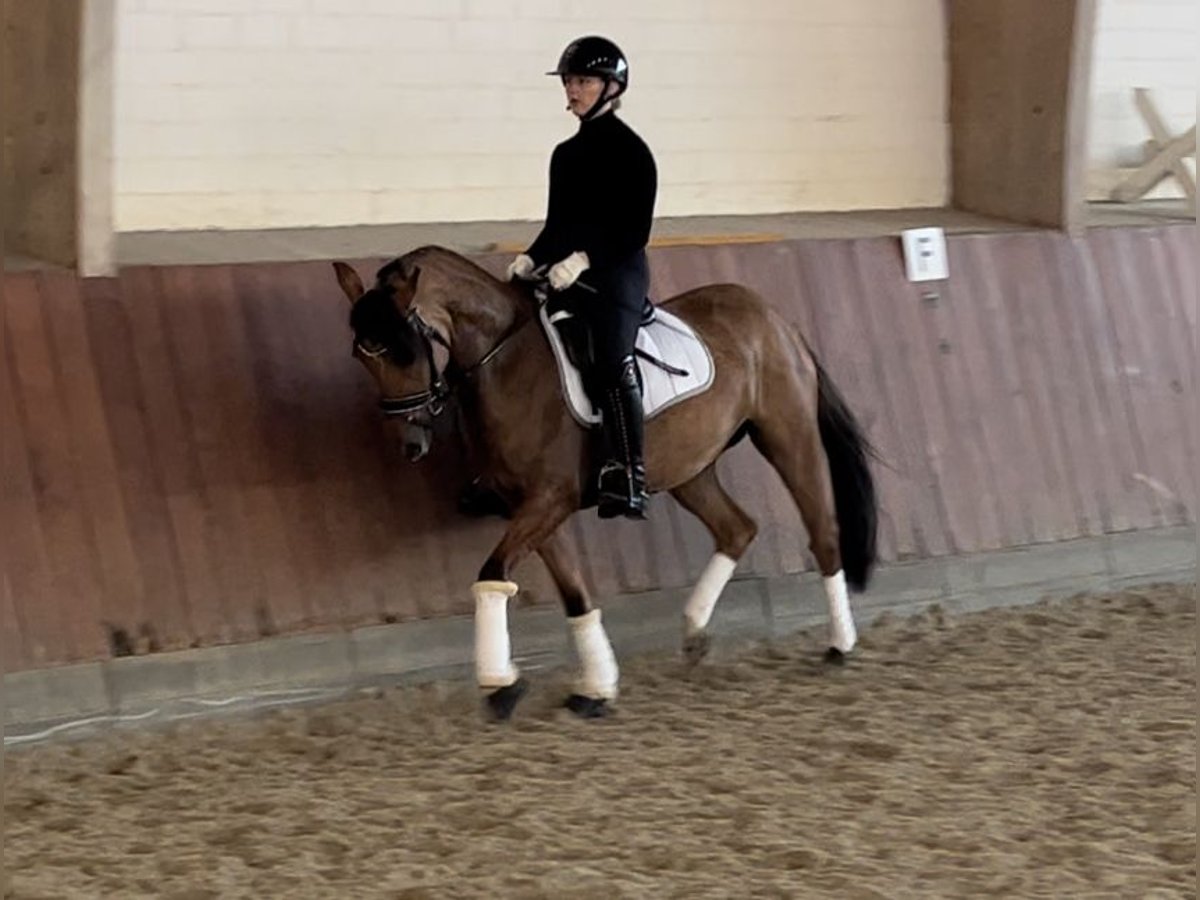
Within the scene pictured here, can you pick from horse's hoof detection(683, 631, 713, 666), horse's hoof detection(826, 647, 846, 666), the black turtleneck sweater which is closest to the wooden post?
horse's hoof detection(826, 647, 846, 666)

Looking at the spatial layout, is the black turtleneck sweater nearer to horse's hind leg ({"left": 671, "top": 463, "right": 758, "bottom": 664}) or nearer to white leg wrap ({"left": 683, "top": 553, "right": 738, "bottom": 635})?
horse's hind leg ({"left": 671, "top": 463, "right": 758, "bottom": 664})

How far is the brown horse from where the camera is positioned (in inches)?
162

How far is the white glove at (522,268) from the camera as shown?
177 inches

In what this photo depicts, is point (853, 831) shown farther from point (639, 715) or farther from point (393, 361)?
point (393, 361)

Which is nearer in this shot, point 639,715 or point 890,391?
point 639,715

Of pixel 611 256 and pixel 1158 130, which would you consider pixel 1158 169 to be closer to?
pixel 1158 130

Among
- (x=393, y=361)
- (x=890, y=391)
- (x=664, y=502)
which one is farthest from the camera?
(x=890, y=391)

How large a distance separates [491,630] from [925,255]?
2460 millimetres

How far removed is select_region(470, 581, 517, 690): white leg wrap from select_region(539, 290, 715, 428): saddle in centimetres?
50

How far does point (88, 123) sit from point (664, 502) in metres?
1.96

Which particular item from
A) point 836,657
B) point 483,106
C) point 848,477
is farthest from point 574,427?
point 483,106

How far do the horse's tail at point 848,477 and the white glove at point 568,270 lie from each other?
3.21ft

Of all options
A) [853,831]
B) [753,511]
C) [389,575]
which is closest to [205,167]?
[389,575]

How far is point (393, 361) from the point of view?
159 inches
